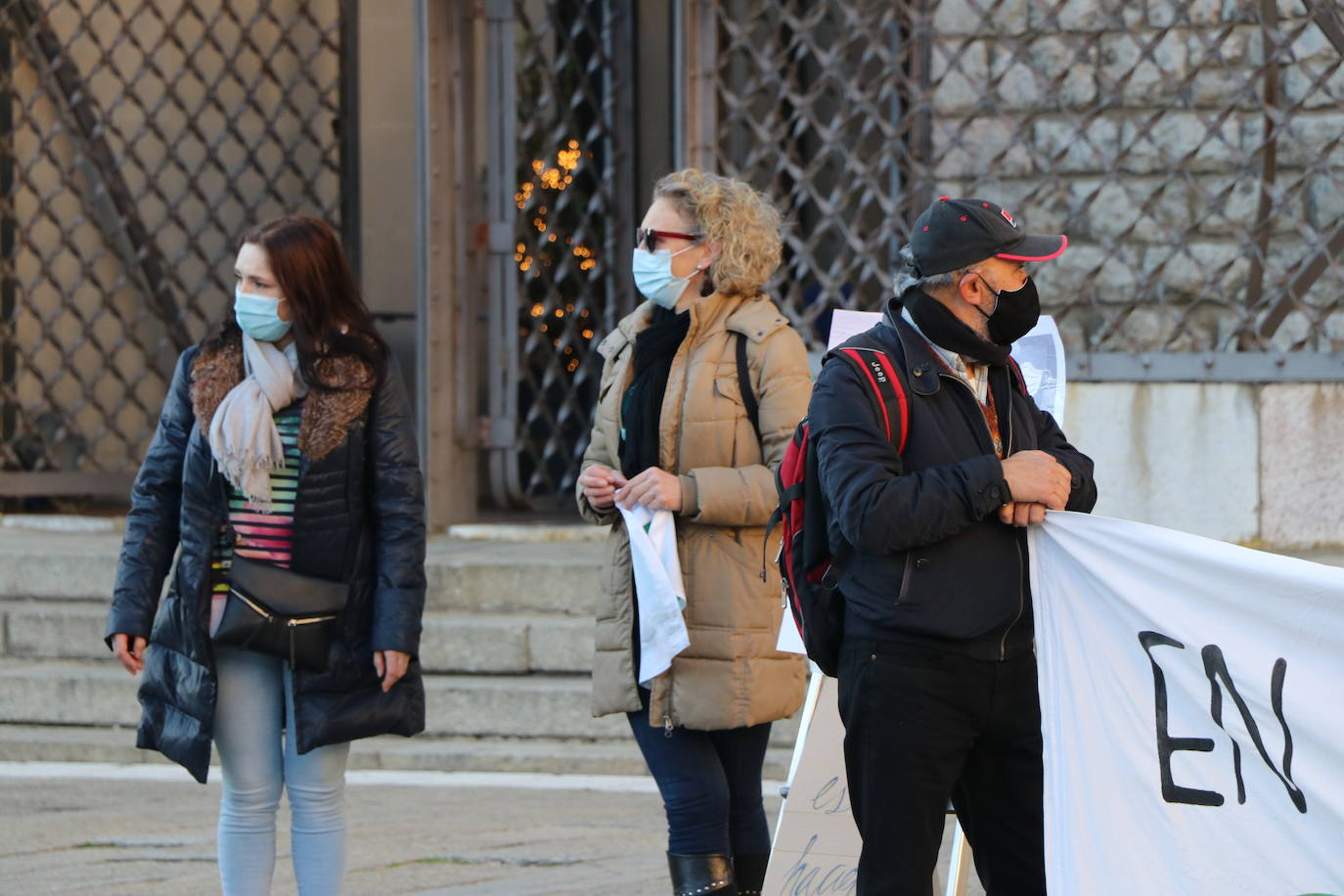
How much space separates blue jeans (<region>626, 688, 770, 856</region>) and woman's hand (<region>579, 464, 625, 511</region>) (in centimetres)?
46

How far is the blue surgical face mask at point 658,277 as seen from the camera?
14.1 ft

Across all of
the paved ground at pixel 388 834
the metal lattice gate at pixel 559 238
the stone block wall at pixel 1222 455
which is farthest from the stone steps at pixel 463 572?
the stone block wall at pixel 1222 455

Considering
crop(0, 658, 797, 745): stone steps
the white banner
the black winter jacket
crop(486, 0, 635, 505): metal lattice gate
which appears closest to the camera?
the black winter jacket

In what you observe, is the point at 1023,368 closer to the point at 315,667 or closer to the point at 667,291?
the point at 667,291

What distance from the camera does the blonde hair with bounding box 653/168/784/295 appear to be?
430 cm

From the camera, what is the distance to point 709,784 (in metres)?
4.15

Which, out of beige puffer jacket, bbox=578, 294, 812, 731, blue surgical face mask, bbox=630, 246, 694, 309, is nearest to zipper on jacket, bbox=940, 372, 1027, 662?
beige puffer jacket, bbox=578, 294, 812, 731

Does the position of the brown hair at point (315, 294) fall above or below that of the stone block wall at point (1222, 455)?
above

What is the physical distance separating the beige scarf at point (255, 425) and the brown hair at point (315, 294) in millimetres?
65

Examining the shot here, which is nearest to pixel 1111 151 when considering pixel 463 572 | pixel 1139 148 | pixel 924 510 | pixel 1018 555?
pixel 1139 148

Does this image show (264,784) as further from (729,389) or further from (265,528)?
(729,389)

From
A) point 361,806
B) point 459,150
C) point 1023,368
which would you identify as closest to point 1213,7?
point 459,150

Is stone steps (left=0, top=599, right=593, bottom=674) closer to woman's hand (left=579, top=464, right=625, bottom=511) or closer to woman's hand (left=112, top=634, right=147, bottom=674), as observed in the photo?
woman's hand (left=579, top=464, right=625, bottom=511)

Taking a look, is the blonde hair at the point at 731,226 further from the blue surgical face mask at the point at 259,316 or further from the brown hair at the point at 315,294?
the blue surgical face mask at the point at 259,316
